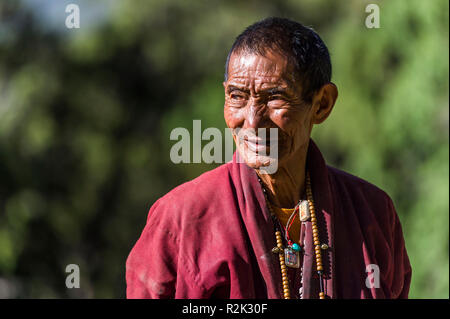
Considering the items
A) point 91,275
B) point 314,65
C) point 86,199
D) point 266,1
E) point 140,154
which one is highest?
point 266,1

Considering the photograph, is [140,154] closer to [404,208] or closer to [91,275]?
[91,275]

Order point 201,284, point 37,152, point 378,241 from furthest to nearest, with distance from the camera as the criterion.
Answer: point 37,152
point 378,241
point 201,284

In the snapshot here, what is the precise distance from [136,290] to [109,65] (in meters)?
10.7

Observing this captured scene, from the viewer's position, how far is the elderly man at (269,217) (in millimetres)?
1838

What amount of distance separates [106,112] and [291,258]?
34.2ft

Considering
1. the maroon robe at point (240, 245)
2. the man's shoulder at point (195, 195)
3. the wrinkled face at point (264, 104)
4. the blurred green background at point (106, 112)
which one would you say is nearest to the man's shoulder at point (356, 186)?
the maroon robe at point (240, 245)

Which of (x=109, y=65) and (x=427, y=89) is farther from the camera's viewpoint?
(x=109, y=65)

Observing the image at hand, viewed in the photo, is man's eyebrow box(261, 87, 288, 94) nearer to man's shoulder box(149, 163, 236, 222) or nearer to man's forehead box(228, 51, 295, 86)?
man's forehead box(228, 51, 295, 86)

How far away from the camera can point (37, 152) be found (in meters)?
10.8

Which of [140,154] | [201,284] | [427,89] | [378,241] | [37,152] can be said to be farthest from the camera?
[140,154]

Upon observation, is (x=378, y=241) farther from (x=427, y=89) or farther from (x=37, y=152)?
(x=37, y=152)
